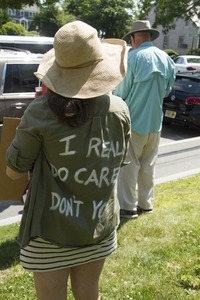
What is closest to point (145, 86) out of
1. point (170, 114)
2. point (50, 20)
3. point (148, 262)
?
point (148, 262)

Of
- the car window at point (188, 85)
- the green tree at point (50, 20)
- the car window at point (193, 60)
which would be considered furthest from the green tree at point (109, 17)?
the car window at point (188, 85)

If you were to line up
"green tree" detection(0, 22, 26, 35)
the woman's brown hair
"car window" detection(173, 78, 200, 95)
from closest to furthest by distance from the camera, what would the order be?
the woman's brown hair
"car window" detection(173, 78, 200, 95)
"green tree" detection(0, 22, 26, 35)

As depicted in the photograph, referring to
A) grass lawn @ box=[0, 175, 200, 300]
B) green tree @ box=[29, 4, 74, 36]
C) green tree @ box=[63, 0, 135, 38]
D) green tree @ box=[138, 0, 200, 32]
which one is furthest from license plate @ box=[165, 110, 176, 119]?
green tree @ box=[29, 4, 74, 36]

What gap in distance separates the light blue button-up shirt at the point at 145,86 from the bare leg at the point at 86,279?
6.97ft

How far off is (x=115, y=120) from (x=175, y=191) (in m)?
3.45

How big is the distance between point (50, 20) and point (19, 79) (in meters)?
50.6

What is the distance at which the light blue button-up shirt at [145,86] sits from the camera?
3924 mm

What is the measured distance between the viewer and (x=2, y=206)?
4.93 metres

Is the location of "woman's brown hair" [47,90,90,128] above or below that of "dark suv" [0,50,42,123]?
above

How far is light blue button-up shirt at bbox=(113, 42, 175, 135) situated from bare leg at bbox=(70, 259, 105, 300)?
83.7 inches

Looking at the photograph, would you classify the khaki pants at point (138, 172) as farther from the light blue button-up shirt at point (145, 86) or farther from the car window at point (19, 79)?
the car window at point (19, 79)

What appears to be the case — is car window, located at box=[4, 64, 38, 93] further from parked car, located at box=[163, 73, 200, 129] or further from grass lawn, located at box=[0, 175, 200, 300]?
parked car, located at box=[163, 73, 200, 129]

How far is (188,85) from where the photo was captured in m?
9.89

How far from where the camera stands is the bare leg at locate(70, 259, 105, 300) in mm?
1981
